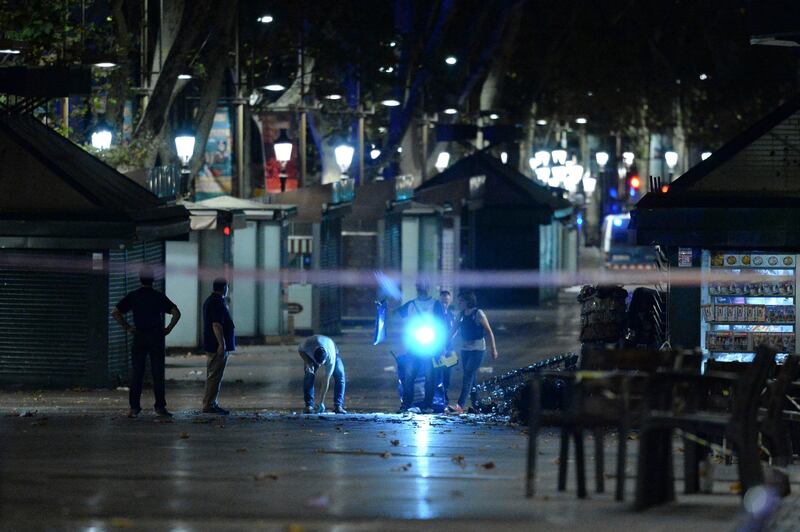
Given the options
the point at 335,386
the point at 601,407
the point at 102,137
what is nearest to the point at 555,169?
the point at 102,137

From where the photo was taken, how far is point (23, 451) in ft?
46.1

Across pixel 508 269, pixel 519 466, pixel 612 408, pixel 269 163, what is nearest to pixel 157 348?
pixel 519 466

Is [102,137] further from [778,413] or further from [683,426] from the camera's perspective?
[683,426]

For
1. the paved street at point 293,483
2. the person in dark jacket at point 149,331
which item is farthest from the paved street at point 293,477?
the person in dark jacket at point 149,331

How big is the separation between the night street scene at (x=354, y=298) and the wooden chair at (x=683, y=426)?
22mm

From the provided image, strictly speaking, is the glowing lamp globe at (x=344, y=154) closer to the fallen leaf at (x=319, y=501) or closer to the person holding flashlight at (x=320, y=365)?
the person holding flashlight at (x=320, y=365)

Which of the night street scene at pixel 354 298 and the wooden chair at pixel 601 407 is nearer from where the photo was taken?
the wooden chair at pixel 601 407

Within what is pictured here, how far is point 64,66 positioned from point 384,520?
1497 cm

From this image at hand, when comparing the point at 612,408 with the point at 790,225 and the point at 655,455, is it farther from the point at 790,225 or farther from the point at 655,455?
the point at 790,225

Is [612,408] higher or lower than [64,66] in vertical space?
lower

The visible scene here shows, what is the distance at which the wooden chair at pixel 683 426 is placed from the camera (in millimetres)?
10852

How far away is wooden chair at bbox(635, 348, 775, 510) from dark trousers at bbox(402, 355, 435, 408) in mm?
11520

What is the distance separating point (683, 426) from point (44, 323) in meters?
15.3

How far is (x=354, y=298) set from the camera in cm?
4541
